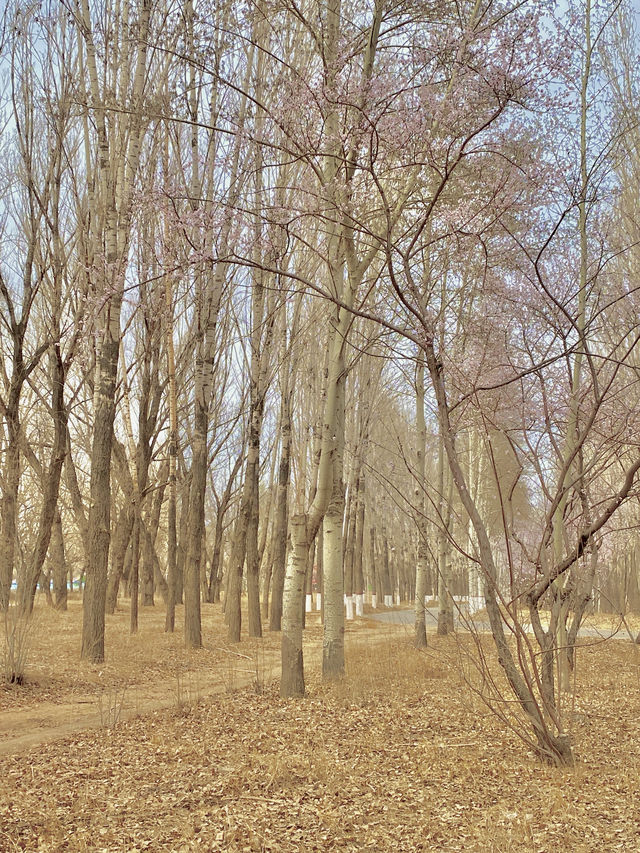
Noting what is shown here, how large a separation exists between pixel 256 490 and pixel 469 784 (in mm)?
10084

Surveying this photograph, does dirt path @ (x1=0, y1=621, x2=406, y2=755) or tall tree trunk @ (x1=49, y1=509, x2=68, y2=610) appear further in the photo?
tall tree trunk @ (x1=49, y1=509, x2=68, y2=610)

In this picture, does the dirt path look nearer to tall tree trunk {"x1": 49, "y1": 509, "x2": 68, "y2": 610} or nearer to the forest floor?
the forest floor

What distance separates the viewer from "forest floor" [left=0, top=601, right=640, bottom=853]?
12.2 feet

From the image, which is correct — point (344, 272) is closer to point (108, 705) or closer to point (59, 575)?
point (108, 705)

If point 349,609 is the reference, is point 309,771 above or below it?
above

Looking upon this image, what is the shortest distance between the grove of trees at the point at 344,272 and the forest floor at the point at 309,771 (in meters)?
0.44

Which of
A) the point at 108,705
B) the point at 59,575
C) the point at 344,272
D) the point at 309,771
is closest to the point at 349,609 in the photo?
the point at 59,575

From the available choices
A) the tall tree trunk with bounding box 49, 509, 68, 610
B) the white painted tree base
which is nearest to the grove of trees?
the tall tree trunk with bounding box 49, 509, 68, 610

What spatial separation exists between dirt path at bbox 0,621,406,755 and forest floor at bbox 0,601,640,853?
36 mm

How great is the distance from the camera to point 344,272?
12688mm

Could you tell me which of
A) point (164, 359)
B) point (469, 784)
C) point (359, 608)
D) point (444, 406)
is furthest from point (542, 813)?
point (359, 608)

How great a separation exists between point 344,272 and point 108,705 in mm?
8121

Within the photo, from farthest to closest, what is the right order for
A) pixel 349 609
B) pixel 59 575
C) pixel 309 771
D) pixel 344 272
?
pixel 349 609
pixel 59 575
pixel 344 272
pixel 309 771

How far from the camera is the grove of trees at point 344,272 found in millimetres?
4898
